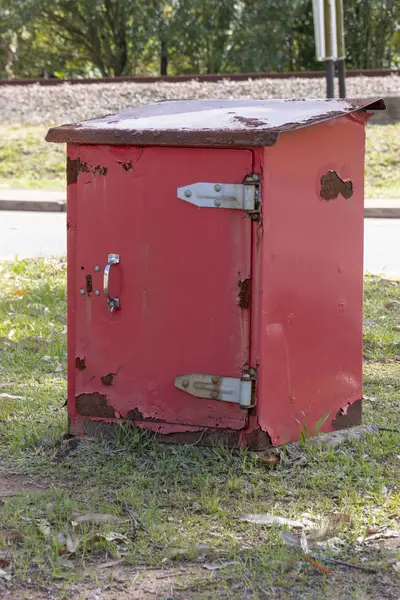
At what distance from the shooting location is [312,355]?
379cm

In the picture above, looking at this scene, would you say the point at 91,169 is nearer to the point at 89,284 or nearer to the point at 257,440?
the point at 89,284

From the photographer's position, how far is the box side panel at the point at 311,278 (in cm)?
354

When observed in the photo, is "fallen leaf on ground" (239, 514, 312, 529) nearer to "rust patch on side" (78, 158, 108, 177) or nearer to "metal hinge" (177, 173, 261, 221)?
"metal hinge" (177, 173, 261, 221)

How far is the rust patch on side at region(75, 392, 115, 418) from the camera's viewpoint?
12.5 ft

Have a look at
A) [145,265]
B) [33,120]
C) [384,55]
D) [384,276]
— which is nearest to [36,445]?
[145,265]

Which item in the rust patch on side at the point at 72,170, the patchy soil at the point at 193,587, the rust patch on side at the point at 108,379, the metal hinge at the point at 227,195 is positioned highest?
the rust patch on side at the point at 72,170

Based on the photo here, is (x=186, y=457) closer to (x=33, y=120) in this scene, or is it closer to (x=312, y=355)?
(x=312, y=355)

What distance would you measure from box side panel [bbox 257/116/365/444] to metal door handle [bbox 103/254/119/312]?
592 mm

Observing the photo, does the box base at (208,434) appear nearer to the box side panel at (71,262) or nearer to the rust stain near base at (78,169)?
the box side panel at (71,262)

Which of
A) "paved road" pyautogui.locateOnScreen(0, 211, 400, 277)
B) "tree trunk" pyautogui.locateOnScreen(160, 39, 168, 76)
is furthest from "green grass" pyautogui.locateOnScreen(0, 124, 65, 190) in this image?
"tree trunk" pyautogui.locateOnScreen(160, 39, 168, 76)

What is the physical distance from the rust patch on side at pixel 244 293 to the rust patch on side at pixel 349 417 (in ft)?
2.54

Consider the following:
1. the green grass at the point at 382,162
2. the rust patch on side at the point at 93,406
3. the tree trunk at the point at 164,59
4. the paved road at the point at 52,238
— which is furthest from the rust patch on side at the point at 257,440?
the tree trunk at the point at 164,59

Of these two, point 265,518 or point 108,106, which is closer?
point 265,518

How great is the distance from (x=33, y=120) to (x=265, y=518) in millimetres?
14609
